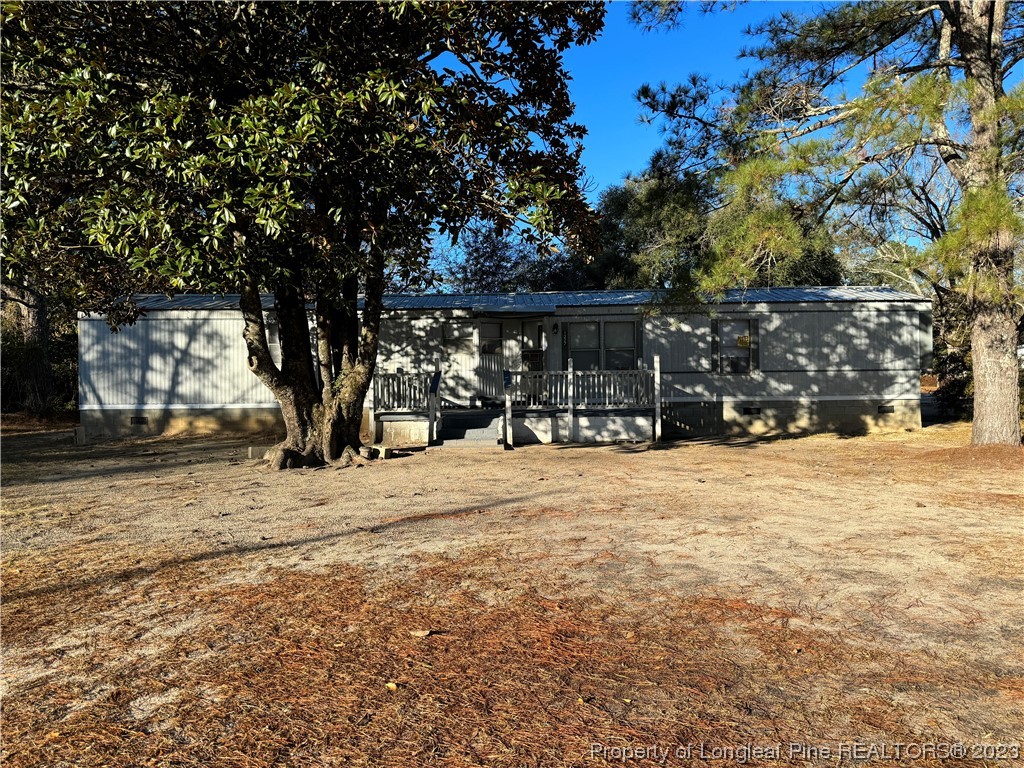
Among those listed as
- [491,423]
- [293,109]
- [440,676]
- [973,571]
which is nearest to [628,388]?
[491,423]

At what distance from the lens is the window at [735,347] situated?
17734 mm

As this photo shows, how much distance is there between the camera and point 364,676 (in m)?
3.51

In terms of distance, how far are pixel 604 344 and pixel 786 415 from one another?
15.9 feet

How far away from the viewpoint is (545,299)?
18.8 metres

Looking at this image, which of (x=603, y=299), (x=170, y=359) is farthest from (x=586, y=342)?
(x=170, y=359)

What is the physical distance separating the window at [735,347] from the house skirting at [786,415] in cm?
84

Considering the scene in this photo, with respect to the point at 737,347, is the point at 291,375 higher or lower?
lower

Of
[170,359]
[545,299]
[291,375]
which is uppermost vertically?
[545,299]

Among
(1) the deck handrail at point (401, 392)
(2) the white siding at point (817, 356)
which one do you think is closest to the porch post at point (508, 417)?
(1) the deck handrail at point (401, 392)

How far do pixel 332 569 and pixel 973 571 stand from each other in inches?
189

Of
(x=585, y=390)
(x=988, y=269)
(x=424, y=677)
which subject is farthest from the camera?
(x=585, y=390)

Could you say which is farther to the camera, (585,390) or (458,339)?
(458,339)

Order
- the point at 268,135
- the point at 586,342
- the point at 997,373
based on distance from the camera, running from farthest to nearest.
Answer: the point at 586,342, the point at 997,373, the point at 268,135

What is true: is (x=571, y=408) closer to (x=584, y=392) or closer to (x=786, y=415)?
(x=584, y=392)
